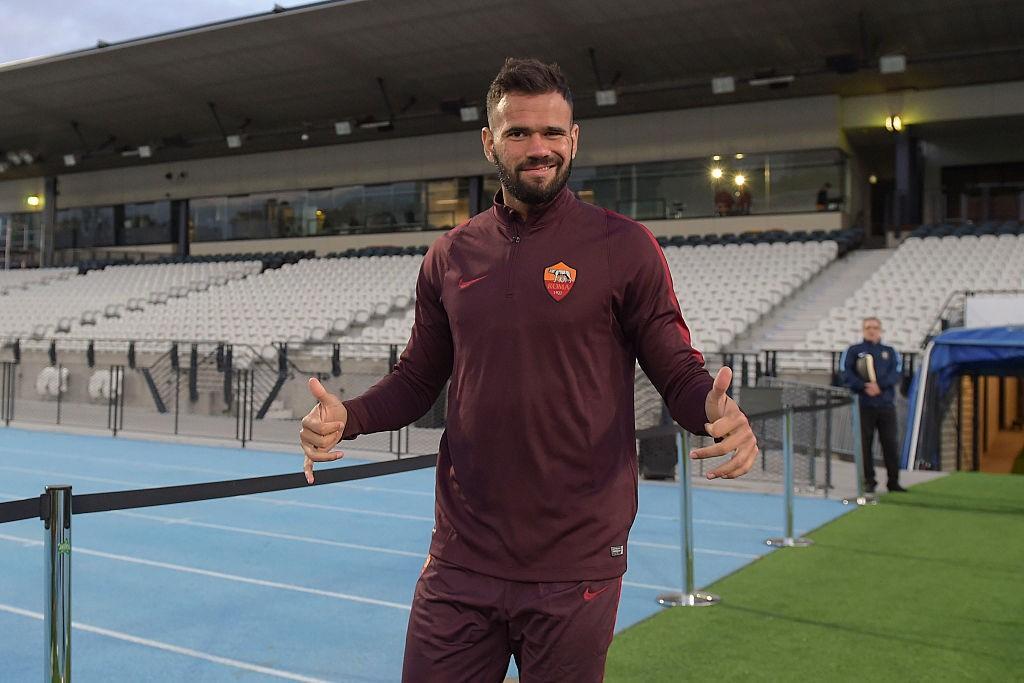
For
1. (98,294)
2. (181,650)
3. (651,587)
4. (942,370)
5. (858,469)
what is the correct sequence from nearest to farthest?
1. (181,650)
2. (651,587)
3. (858,469)
4. (942,370)
5. (98,294)

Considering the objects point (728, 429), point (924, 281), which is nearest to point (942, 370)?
point (924, 281)

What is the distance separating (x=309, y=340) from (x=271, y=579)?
1561 cm

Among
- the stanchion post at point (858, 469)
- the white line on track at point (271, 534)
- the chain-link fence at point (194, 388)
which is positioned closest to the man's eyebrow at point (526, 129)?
the white line on track at point (271, 534)

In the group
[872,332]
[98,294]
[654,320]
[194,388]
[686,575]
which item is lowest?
[686,575]

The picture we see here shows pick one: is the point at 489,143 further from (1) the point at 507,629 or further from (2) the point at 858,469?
(2) the point at 858,469

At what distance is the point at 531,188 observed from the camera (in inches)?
90.3

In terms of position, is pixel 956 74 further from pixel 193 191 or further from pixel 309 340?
pixel 193 191

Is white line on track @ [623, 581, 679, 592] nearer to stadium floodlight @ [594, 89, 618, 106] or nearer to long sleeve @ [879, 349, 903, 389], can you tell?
long sleeve @ [879, 349, 903, 389]

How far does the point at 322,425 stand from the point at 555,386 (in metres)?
0.56

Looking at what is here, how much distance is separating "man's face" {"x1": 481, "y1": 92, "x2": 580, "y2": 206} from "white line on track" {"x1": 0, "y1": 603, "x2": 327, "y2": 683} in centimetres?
329

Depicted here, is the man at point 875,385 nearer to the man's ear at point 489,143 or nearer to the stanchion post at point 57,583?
the man's ear at point 489,143

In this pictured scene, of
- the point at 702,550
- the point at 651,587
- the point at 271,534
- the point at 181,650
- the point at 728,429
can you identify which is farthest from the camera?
the point at 271,534

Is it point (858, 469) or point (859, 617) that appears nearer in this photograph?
point (859, 617)

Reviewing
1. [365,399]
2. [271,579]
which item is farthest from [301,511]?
[365,399]
